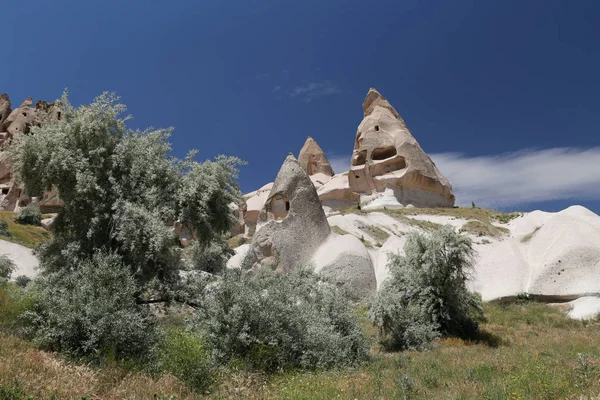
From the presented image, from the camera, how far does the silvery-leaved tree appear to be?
1101 centimetres

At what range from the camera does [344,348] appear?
35.3 ft

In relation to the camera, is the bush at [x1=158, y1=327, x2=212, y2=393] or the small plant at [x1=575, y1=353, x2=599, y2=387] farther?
Answer: the bush at [x1=158, y1=327, x2=212, y2=393]

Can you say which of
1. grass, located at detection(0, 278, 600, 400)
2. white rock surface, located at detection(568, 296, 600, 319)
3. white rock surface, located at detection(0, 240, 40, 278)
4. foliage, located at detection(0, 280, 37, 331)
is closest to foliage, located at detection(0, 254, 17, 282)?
white rock surface, located at detection(0, 240, 40, 278)

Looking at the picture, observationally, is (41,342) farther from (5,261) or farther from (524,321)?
(5,261)

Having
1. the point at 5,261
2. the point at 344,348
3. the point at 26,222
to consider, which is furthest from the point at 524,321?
the point at 26,222

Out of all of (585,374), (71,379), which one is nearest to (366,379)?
(585,374)

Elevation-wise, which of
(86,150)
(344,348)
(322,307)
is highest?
(86,150)

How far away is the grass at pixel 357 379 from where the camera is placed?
618cm

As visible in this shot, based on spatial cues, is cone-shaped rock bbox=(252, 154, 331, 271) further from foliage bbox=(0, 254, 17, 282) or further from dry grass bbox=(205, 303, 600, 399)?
foliage bbox=(0, 254, 17, 282)

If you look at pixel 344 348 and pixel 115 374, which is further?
pixel 344 348

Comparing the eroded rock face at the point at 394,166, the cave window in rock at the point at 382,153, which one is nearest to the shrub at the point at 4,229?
the eroded rock face at the point at 394,166

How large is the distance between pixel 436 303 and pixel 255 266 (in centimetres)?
860

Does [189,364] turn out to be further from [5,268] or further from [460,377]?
[5,268]

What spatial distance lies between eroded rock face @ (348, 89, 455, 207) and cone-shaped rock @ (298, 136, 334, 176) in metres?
22.4
